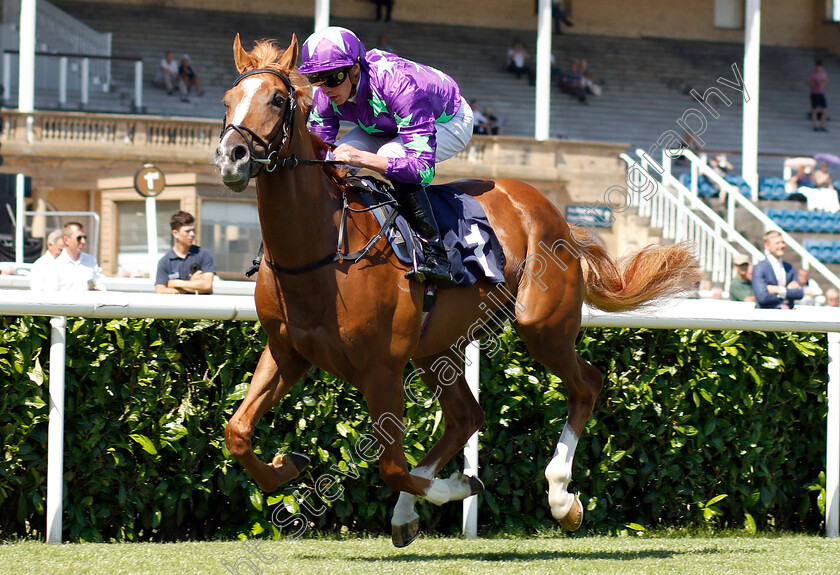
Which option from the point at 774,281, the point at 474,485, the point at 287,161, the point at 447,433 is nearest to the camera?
the point at 287,161

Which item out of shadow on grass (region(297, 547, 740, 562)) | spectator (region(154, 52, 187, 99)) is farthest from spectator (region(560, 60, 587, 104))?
shadow on grass (region(297, 547, 740, 562))

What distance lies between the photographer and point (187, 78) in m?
18.5

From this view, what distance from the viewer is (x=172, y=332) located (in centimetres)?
461

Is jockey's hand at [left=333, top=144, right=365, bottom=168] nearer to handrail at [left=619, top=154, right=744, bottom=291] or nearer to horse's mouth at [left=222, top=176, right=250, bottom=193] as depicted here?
horse's mouth at [left=222, top=176, right=250, bottom=193]

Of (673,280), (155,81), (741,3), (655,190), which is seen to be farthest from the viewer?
(741,3)

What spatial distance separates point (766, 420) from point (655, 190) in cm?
922

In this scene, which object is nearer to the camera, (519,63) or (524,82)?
(524,82)

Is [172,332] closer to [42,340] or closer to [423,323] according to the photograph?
[42,340]

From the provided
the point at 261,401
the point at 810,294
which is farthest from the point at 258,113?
the point at 810,294

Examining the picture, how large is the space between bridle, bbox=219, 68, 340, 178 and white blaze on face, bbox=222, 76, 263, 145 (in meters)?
0.03

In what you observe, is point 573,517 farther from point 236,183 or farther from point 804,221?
point 804,221

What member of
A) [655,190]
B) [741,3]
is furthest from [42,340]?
[741,3]

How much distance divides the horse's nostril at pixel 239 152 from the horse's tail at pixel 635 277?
210 centimetres

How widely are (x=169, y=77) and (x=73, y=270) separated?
40.1 ft
